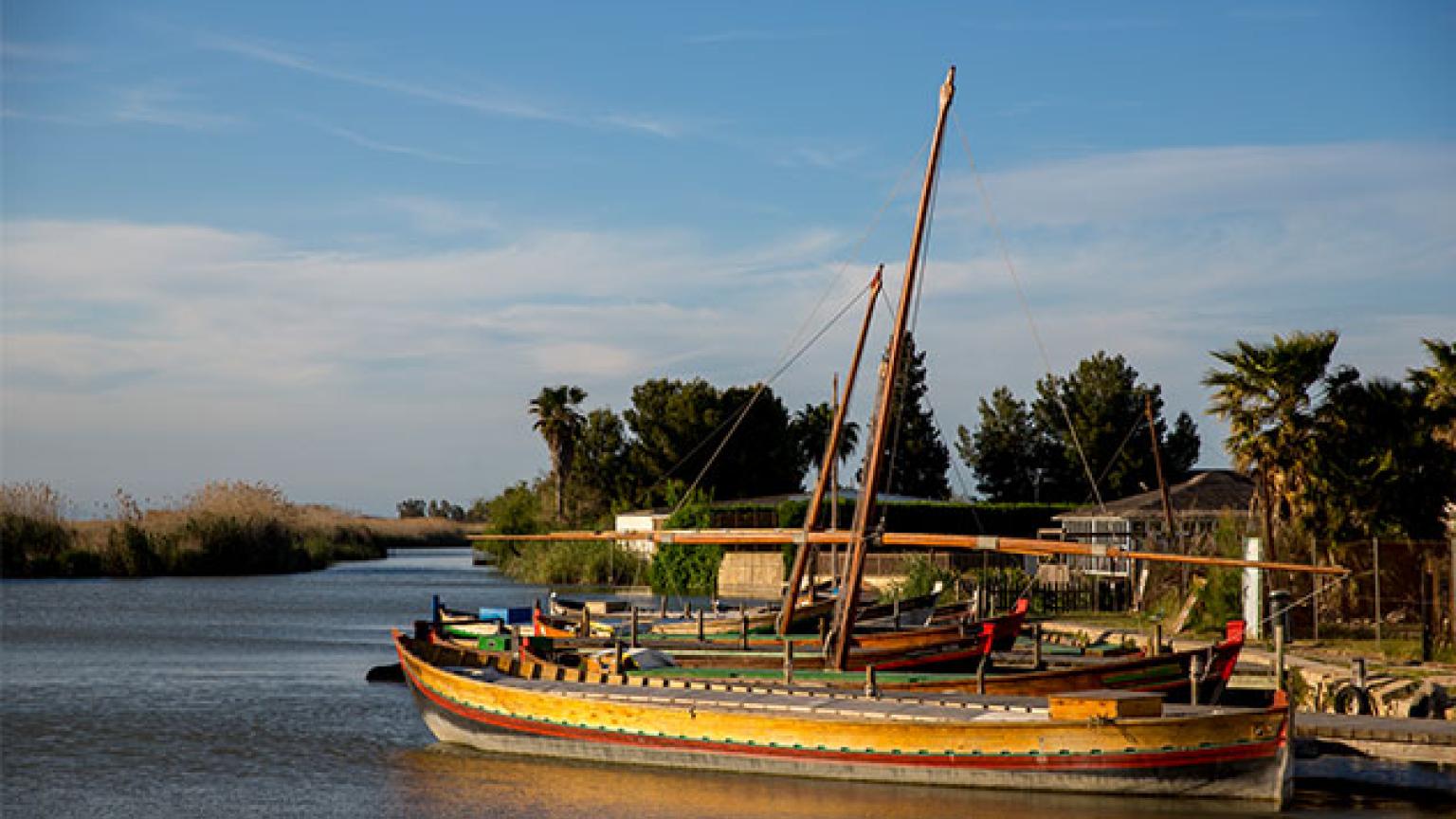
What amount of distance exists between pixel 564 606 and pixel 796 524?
34413 millimetres

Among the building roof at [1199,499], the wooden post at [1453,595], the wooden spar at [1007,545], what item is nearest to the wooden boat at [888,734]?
the wooden spar at [1007,545]

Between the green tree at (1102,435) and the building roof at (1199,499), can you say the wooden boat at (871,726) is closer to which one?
the building roof at (1199,499)

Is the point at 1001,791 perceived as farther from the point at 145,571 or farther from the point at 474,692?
the point at 145,571

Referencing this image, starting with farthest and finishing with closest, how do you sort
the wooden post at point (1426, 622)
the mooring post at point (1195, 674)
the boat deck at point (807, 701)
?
the wooden post at point (1426, 622) < the mooring post at point (1195, 674) < the boat deck at point (807, 701)

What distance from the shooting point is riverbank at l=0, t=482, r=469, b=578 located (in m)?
91.1

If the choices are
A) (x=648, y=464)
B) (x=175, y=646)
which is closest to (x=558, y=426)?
(x=648, y=464)

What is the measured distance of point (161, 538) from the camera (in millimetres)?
95875

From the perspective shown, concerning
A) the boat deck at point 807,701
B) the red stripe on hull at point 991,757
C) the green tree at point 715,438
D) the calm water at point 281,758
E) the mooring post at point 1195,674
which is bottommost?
the calm water at point 281,758

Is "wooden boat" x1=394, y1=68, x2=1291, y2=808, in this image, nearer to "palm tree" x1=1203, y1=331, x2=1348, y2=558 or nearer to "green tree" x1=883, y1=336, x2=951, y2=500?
"palm tree" x1=1203, y1=331, x2=1348, y2=558

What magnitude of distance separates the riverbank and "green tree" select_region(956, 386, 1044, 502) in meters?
52.9

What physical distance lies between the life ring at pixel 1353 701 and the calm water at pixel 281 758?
4.47 metres

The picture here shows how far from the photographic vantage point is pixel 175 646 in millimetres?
51188

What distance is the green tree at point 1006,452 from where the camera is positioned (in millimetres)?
125812

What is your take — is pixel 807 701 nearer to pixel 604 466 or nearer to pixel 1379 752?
pixel 1379 752
